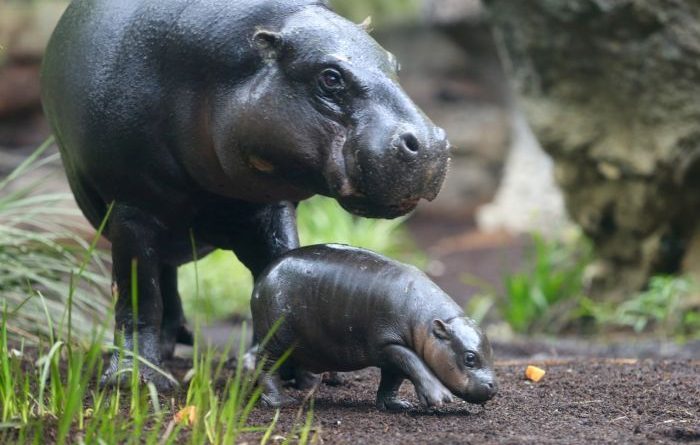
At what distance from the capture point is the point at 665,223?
285 inches

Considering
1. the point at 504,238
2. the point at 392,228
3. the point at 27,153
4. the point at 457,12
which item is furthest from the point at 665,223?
Result: the point at 27,153

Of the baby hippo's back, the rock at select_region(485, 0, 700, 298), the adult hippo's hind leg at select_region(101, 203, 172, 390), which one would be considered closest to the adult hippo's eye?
the baby hippo's back

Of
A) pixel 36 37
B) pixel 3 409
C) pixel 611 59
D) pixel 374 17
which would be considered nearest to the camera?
pixel 3 409

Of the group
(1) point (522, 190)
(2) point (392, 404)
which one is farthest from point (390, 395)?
(1) point (522, 190)

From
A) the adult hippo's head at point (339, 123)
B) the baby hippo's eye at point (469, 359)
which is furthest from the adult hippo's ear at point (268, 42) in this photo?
the baby hippo's eye at point (469, 359)

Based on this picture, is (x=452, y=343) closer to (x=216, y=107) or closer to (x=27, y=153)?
(x=216, y=107)

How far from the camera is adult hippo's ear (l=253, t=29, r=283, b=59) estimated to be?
3.23 meters

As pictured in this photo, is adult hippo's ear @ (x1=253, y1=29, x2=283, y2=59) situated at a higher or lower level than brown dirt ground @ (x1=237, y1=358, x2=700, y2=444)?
higher

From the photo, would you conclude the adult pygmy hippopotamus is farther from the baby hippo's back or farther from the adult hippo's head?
the baby hippo's back

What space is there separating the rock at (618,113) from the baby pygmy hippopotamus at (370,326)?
12.2 feet

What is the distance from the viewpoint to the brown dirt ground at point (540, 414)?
2.97m

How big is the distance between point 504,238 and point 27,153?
5.62 m

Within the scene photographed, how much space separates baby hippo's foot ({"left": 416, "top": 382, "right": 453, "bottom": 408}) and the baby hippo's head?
0.08ft

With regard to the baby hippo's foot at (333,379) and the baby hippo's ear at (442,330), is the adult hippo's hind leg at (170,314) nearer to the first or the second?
the baby hippo's foot at (333,379)
